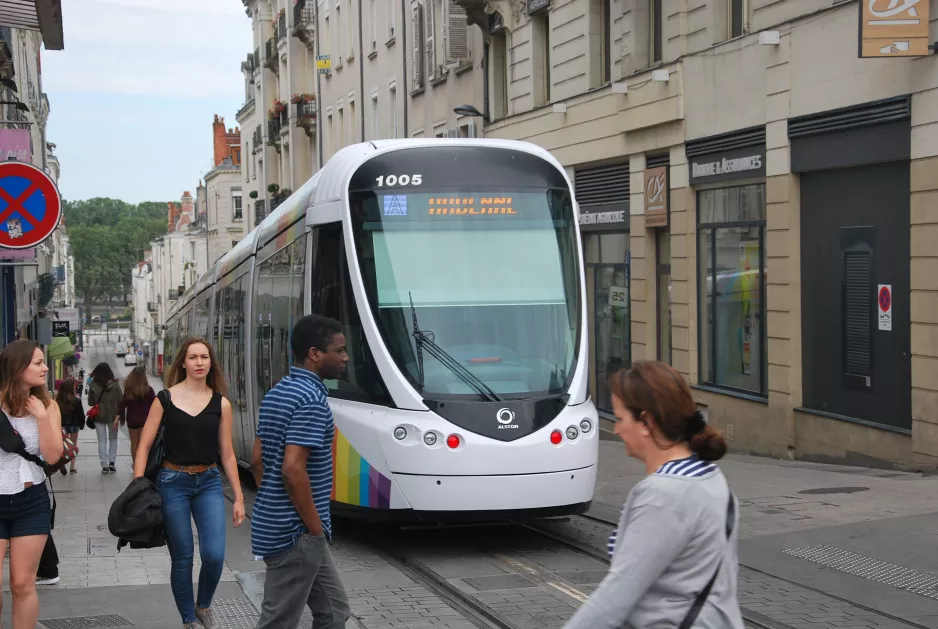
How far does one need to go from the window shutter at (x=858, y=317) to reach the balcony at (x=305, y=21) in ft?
125

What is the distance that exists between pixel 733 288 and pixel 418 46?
1945cm

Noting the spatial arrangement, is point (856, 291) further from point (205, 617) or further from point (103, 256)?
point (103, 256)

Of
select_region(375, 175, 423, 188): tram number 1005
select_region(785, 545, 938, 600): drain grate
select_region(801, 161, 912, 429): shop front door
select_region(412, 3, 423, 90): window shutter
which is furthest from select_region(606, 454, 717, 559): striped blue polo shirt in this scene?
select_region(412, 3, 423, 90): window shutter

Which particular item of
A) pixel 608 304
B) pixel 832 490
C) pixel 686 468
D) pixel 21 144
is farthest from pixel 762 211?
pixel 686 468

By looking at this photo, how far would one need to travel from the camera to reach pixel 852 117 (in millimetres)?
15367

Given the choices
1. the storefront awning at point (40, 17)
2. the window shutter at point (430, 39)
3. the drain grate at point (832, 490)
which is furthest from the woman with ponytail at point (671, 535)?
the window shutter at point (430, 39)

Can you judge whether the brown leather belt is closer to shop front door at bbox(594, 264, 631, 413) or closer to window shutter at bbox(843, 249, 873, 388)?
window shutter at bbox(843, 249, 873, 388)

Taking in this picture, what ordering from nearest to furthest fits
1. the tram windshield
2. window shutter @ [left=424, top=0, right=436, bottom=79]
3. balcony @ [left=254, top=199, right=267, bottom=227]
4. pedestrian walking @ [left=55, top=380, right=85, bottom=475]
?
the tram windshield
pedestrian walking @ [left=55, top=380, right=85, bottom=475]
window shutter @ [left=424, top=0, right=436, bottom=79]
balcony @ [left=254, top=199, right=267, bottom=227]

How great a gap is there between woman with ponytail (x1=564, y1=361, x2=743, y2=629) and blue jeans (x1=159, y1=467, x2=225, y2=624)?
4.28 meters

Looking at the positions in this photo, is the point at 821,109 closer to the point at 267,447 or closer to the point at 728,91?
the point at 728,91

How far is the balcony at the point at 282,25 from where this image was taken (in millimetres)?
55500

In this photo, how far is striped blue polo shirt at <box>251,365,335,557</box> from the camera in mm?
5621

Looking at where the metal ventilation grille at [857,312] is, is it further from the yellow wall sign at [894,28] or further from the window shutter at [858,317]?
the yellow wall sign at [894,28]

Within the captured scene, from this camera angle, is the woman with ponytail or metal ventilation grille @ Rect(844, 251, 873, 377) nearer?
the woman with ponytail
